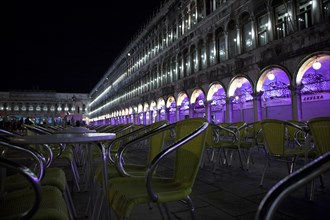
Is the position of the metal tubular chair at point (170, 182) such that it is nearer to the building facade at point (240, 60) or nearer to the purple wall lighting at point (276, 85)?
the building facade at point (240, 60)

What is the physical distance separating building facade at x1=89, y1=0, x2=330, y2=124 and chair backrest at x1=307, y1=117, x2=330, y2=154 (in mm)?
10530

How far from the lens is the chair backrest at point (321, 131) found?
A: 270cm

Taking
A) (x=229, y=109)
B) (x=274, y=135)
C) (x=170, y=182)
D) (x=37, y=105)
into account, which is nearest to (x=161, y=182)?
(x=170, y=182)

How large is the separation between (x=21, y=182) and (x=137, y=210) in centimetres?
134

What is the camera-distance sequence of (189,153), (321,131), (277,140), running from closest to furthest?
(189,153)
(321,131)
(277,140)

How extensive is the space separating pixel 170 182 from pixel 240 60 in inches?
626

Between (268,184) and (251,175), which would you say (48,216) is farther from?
(251,175)

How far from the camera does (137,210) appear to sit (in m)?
3.05

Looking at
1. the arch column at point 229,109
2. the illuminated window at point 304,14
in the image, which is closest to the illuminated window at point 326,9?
the illuminated window at point 304,14

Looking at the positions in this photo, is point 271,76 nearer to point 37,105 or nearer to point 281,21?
point 281,21

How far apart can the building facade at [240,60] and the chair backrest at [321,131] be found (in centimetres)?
1053

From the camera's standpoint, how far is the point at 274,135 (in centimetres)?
372

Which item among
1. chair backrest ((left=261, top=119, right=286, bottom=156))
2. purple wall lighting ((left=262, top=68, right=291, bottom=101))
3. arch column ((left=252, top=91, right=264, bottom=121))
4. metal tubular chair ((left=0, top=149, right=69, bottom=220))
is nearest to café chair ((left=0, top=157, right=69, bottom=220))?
metal tubular chair ((left=0, top=149, right=69, bottom=220))

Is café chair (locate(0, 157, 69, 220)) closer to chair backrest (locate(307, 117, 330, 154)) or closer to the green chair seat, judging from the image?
the green chair seat
